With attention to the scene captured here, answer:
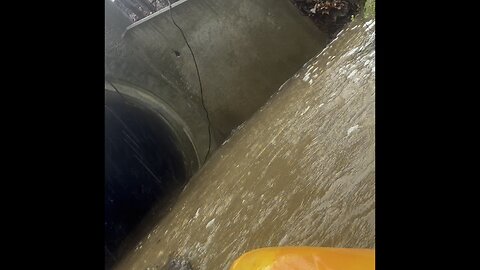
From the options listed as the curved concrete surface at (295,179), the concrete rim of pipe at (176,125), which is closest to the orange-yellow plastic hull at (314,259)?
the curved concrete surface at (295,179)

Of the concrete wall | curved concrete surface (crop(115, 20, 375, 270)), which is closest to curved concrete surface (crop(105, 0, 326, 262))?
the concrete wall

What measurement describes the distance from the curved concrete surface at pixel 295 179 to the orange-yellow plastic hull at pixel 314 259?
0.82m

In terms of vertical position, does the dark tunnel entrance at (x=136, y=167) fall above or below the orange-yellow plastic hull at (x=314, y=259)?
above

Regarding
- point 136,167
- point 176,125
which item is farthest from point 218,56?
point 136,167

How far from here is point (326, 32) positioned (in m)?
4.05

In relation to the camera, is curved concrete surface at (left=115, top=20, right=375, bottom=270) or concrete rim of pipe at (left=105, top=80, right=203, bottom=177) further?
concrete rim of pipe at (left=105, top=80, right=203, bottom=177)

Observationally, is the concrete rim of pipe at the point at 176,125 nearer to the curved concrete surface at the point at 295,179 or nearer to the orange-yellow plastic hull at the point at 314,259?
the curved concrete surface at the point at 295,179

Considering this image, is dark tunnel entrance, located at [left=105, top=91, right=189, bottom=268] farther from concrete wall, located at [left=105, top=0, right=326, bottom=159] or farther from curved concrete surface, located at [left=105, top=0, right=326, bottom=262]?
concrete wall, located at [left=105, top=0, right=326, bottom=159]

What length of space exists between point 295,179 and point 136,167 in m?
1.69

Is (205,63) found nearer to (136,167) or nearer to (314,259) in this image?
(136,167)

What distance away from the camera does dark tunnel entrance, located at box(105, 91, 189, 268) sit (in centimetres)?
413

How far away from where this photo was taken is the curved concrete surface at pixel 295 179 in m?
3.20
